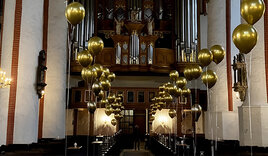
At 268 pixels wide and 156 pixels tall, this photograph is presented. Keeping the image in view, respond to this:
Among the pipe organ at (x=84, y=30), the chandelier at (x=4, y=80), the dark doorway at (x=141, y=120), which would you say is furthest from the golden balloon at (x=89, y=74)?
the dark doorway at (x=141, y=120)

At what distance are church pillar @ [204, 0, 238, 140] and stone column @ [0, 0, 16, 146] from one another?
7943 mm

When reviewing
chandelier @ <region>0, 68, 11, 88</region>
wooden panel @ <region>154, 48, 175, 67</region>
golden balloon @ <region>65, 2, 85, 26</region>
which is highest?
wooden panel @ <region>154, 48, 175, 67</region>

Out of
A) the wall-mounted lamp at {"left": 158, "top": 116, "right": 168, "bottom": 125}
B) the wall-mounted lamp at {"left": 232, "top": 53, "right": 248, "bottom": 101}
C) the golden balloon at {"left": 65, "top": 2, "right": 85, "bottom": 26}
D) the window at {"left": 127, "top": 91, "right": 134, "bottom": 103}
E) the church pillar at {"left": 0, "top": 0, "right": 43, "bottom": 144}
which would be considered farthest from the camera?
the wall-mounted lamp at {"left": 158, "top": 116, "right": 168, "bottom": 125}

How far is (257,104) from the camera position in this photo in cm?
859

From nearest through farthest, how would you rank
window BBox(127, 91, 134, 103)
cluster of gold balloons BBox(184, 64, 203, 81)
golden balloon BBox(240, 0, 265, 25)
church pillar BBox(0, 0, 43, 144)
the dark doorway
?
Answer: 1. golden balloon BBox(240, 0, 265, 25)
2. cluster of gold balloons BBox(184, 64, 203, 81)
3. church pillar BBox(0, 0, 43, 144)
4. window BBox(127, 91, 134, 103)
5. the dark doorway

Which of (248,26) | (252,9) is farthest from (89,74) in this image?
(252,9)

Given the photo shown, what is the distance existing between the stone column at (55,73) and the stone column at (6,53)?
15.0ft

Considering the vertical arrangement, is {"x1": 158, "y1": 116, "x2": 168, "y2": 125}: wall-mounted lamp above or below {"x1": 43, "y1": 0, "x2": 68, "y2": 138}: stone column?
below

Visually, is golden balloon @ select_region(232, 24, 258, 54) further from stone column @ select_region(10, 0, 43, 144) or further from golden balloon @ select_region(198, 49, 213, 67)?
stone column @ select_region(10, 0, 43, 144)

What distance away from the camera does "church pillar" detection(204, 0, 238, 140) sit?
13.3 meters

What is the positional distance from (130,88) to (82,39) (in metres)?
4.90

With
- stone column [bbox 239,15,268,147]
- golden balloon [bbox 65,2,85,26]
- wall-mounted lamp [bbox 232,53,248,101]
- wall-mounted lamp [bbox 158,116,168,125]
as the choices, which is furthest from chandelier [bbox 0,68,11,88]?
wall-mounted lamp [bbox 158,116,168,125]

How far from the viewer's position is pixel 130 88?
22.5 m

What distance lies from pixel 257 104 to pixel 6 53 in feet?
24.3
